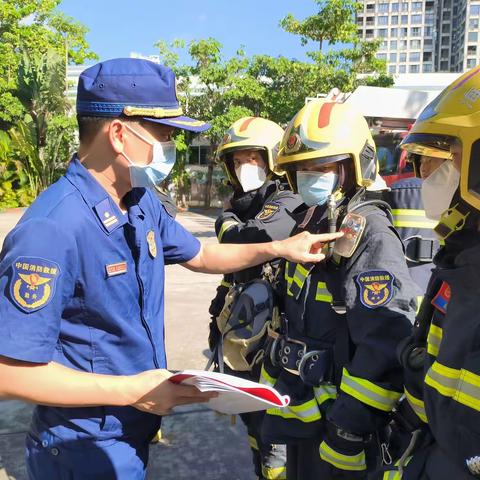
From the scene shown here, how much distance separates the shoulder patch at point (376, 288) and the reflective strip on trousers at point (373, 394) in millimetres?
257

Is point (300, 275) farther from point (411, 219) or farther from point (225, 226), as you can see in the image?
point (225, 226)

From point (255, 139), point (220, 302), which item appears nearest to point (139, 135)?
point (255, 139)

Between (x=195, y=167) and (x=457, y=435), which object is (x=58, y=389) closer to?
(x=457, y=435)

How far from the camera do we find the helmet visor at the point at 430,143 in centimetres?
128

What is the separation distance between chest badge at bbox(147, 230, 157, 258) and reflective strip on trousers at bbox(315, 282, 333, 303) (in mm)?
616

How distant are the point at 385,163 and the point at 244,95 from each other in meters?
9.57

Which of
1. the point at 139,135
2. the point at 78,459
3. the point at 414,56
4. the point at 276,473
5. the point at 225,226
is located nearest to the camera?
the point at 78,459

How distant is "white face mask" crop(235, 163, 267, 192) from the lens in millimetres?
3059

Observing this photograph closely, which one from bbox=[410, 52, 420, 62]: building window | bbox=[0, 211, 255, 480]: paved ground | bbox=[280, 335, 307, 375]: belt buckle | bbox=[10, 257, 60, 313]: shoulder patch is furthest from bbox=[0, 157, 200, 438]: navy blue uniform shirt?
bbox=[410, 52, 420, 62]: building window

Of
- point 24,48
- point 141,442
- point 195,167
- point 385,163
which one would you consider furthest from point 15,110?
point 141,442

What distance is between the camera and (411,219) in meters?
2.34

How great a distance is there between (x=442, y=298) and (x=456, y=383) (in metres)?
0.27

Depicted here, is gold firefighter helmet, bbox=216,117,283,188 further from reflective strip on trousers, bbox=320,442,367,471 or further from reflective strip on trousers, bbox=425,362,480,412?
reflective strip on trousers, bbox=425,362,480,412

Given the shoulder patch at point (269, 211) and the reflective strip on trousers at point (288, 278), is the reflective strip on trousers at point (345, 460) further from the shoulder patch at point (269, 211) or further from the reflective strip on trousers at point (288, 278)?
the shoulder patch at point (269, 211)
